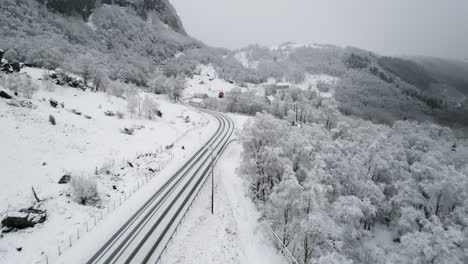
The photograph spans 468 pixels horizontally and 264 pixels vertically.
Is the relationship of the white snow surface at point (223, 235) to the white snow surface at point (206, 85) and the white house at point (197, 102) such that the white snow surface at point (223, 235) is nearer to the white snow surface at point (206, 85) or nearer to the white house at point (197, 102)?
the white house at point (197, 102)

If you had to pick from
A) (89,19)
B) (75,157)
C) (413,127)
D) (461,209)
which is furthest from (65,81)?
(89,19)

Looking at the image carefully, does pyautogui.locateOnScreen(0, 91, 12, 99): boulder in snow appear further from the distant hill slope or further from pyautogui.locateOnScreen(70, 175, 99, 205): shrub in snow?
the distant hill slope

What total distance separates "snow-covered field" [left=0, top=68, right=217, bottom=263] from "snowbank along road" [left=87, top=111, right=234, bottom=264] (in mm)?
3541

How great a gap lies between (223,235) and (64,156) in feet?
82.0

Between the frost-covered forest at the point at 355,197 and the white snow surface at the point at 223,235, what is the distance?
2.24 m

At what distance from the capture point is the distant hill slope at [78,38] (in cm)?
7006

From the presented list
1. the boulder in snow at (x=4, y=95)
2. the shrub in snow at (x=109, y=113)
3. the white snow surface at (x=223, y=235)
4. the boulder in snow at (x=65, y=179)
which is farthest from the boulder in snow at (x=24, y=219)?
the shrub in snow at (x=109, y=113)

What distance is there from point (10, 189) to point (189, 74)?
156750mm

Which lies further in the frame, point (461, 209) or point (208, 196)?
point (208, 196)

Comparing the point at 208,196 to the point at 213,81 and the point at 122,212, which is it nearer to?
the point at 122,212

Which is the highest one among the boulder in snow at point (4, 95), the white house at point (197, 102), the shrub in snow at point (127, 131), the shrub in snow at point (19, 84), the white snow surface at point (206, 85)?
the white snow surface at point (206, 85)

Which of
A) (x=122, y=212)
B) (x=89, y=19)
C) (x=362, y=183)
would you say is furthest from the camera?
(x=89, y=19)

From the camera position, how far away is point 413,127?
186ft

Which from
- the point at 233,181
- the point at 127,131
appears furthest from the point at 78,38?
the point at 233,181
